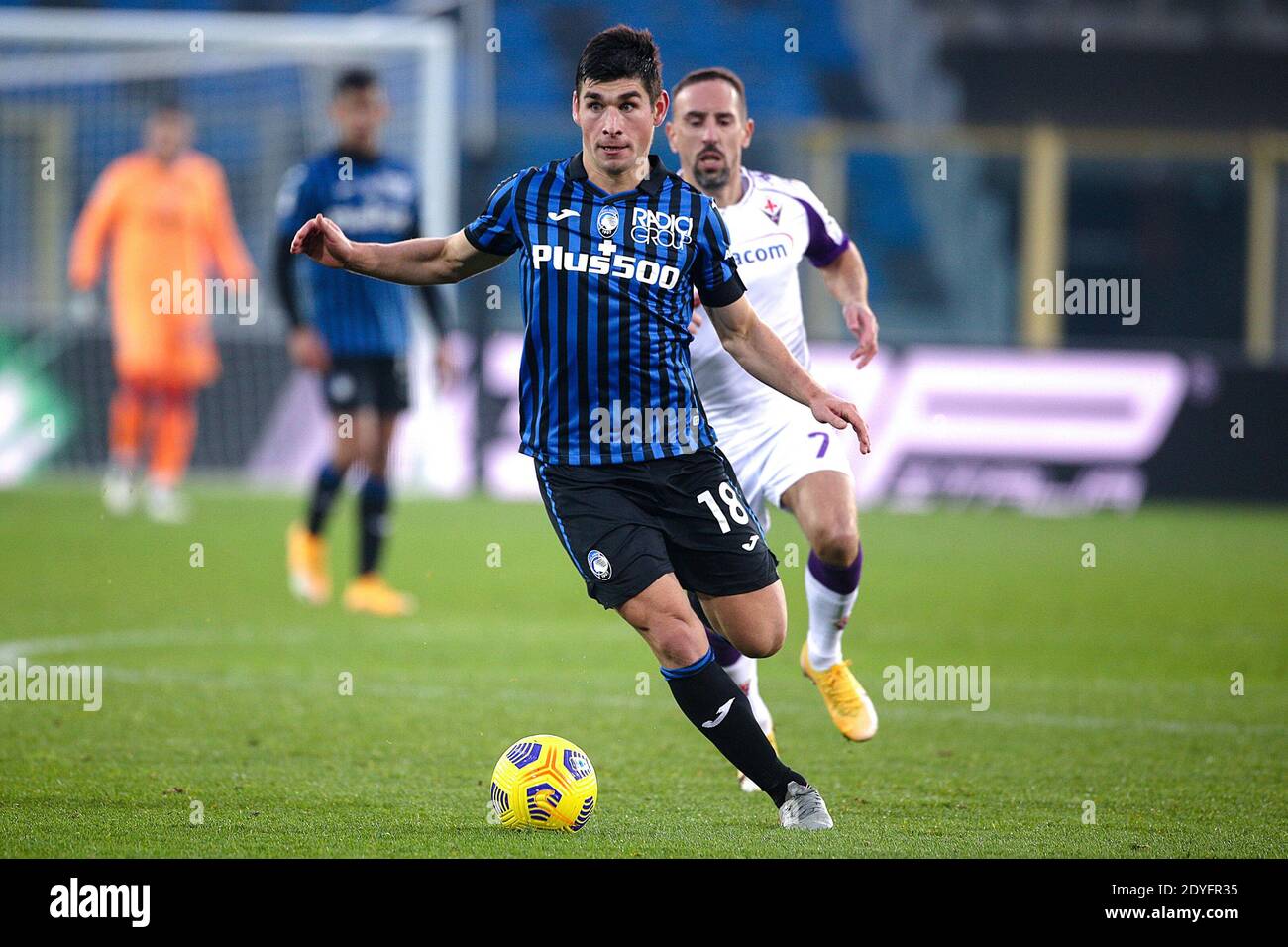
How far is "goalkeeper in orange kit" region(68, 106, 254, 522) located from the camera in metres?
14.2

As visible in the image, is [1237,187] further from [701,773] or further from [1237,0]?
[701,773]

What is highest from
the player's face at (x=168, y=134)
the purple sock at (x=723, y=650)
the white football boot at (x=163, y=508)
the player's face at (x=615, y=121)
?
the player's face at (x=168, y=134)

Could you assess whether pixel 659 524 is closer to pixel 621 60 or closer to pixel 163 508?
pixel 621 60

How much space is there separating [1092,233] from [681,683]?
65.5 ft

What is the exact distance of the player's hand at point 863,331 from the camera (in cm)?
629

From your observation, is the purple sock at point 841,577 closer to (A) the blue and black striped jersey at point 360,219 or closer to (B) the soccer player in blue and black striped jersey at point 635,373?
(B) the soccer player in blue and black striped jersey at point 635,373

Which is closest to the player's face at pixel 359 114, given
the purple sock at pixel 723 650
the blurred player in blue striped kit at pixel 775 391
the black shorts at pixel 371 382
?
the black shorts at pixel 371 382

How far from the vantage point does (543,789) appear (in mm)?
5016

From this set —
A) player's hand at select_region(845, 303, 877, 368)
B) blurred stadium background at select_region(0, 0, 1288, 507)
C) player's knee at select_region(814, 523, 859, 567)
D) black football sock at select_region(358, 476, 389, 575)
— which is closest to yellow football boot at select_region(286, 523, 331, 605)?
black football sock at select_region(358, 476, 389, 575)

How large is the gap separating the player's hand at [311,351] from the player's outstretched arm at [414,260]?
5.04 metres

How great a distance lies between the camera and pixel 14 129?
57.1 ft

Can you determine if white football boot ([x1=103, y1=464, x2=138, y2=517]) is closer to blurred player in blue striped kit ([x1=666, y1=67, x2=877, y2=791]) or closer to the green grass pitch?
the green grass pitch

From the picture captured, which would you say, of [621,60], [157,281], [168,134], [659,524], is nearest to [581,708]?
[659,524]
